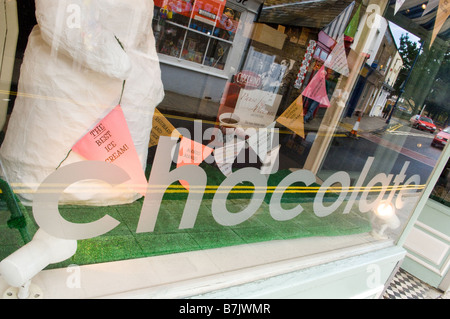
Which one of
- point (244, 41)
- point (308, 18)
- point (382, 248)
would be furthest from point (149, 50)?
point (382, 248)

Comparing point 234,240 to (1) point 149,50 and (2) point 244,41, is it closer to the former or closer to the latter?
(1) point 149,50

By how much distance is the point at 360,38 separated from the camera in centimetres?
368

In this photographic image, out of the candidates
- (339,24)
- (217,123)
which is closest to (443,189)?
(339,24)

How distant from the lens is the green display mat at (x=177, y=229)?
4.96 feet

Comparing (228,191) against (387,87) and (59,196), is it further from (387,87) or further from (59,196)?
(387,87)

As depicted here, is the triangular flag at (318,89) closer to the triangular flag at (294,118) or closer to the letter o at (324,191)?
the triangular flag at (294,118)

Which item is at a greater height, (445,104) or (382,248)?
(445,104)

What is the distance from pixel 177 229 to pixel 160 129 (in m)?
0.59

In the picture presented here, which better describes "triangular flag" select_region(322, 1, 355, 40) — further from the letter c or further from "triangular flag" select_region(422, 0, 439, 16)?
the letter c

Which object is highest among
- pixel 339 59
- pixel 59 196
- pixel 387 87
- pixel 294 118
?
pixel 339 59

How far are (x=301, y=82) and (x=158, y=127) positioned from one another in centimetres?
201

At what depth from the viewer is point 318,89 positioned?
3.79 meters

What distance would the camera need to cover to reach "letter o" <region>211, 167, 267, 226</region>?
230 cm

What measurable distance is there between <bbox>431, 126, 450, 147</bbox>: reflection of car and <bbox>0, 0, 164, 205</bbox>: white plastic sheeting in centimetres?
309
